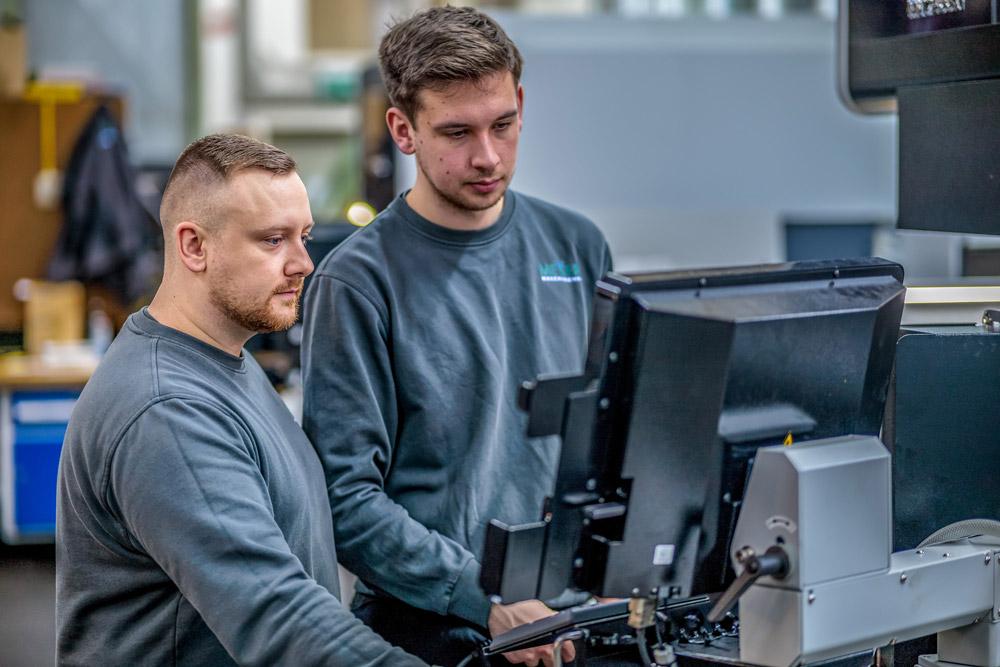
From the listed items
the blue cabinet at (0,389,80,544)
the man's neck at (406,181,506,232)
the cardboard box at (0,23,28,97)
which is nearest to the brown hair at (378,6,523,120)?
the man's neck at (406,181,506,232)

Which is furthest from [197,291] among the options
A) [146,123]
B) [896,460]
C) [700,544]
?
[146,123]

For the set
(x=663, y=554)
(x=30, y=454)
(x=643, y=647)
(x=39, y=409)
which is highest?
(x=663, y=554)

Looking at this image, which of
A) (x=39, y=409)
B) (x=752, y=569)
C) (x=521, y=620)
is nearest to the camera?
(x=752, y=569)

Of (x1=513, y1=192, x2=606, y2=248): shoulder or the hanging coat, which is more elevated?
(x1=513, y1=192, x2=606, y2=248): shoulder

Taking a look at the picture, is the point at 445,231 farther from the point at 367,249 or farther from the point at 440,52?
the point at 440,52

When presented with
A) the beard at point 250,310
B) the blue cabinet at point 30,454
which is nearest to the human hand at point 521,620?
the beard at point 250,310

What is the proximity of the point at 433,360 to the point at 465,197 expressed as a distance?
0.21 meters

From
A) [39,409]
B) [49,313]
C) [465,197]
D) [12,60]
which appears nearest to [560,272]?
[465,197]

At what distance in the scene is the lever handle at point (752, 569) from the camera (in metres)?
1.10

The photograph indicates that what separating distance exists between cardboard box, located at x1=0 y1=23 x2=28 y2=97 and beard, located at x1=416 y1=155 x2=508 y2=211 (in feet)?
14.0

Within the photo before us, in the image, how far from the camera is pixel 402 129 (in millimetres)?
1655

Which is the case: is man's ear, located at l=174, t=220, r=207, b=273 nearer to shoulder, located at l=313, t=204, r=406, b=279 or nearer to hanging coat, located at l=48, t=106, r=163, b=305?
shoulder, located at l=313, t=204, r=406, b=279

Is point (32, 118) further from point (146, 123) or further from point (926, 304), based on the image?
point (926, 304)

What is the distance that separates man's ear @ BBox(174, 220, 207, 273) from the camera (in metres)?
1.44
